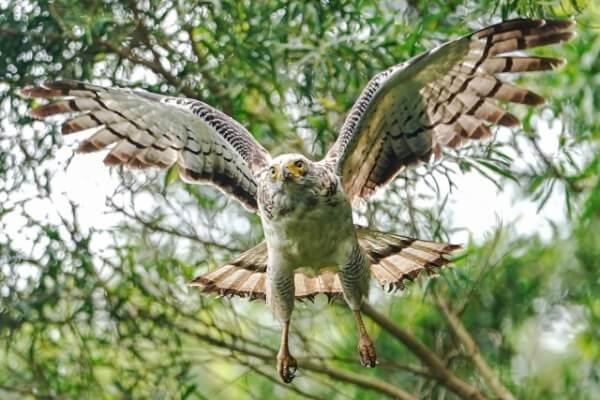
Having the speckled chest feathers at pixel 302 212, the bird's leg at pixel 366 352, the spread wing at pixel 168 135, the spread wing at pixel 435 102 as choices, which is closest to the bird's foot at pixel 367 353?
the bird's leg at pixel 366 352

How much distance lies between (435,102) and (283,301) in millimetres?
920

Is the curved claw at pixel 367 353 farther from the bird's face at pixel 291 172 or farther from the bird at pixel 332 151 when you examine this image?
the bird's face at pixel 291 172

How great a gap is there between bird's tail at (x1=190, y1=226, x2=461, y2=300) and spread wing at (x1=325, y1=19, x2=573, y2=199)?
0.22 meters

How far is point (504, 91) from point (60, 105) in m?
1.60

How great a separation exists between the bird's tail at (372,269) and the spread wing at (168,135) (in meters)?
0.26

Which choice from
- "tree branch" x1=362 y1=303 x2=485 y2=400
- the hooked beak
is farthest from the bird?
"tree branch" x1=362 y1=303 x2=485 y2=400

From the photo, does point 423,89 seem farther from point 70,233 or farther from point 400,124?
point 70,233

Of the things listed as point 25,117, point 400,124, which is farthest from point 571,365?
point 25,117

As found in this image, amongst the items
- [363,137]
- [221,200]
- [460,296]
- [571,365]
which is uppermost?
[363,137]

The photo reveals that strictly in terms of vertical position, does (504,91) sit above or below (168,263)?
above

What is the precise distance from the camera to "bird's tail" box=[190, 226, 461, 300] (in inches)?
177

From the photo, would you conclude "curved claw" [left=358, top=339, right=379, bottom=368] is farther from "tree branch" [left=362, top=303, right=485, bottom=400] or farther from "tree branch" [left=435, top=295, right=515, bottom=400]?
"tree branch" [left=435, top=295, right=515, bottom=400]

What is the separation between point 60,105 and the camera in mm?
4340

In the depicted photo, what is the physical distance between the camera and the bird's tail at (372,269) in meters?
4.48
